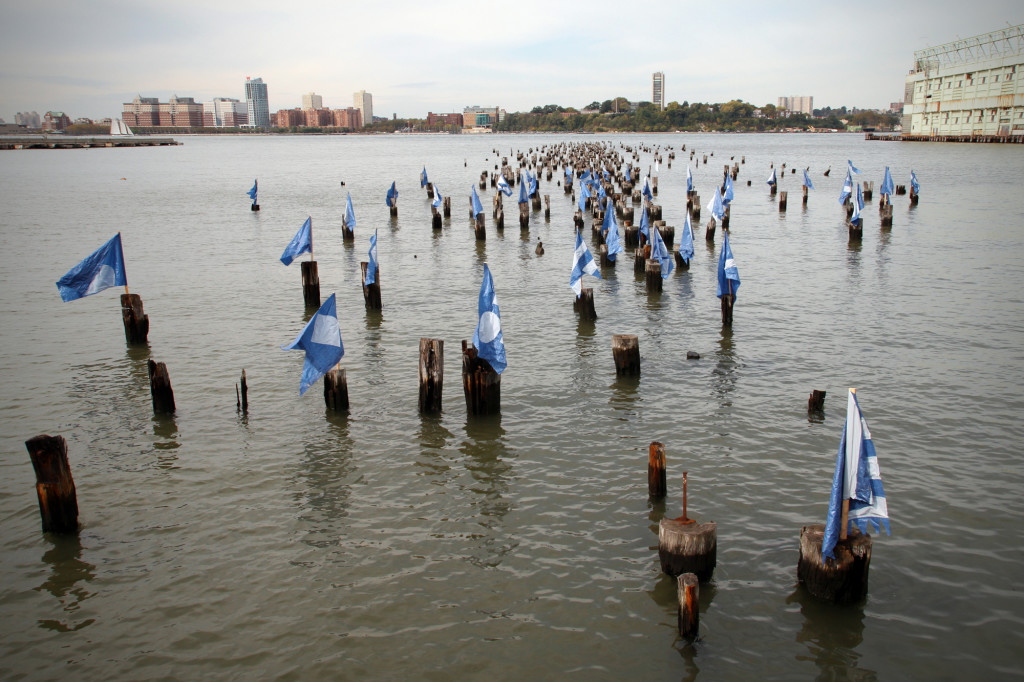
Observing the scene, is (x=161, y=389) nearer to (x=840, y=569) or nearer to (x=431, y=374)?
(x=431, y=374)

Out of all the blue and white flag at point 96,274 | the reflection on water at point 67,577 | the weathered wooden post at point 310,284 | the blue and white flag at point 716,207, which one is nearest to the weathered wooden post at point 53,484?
the reflection on water at point 67,577

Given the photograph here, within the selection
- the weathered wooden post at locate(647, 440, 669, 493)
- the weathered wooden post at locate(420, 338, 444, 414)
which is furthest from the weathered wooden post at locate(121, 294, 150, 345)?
the weathered wooden post at locate(647, 440, 669, 493)

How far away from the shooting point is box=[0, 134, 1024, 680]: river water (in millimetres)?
6824

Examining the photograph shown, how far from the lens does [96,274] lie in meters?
14.4

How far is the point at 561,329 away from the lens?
1702 cm

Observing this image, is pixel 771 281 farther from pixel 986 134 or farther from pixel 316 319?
pixel 986 134

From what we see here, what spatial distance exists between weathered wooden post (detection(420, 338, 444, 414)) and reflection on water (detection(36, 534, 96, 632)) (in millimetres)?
5153

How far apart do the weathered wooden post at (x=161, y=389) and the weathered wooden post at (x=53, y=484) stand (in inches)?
135

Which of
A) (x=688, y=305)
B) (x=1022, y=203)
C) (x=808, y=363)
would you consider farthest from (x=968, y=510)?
(x=1022, y=203)

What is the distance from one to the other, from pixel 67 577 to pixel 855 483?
8119mm

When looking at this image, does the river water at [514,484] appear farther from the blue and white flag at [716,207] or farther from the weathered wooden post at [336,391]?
the blue and white flag at [716,207]

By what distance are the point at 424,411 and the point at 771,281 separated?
13.5 m

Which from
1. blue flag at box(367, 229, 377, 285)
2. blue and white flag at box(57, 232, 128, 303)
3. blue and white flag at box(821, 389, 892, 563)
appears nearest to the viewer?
blue and white flag at box(821, 389, 892, 563)

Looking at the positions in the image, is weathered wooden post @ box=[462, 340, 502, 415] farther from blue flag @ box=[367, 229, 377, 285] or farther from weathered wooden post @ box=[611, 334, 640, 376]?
blue flag @ box=[367, 229, 377, 285]
